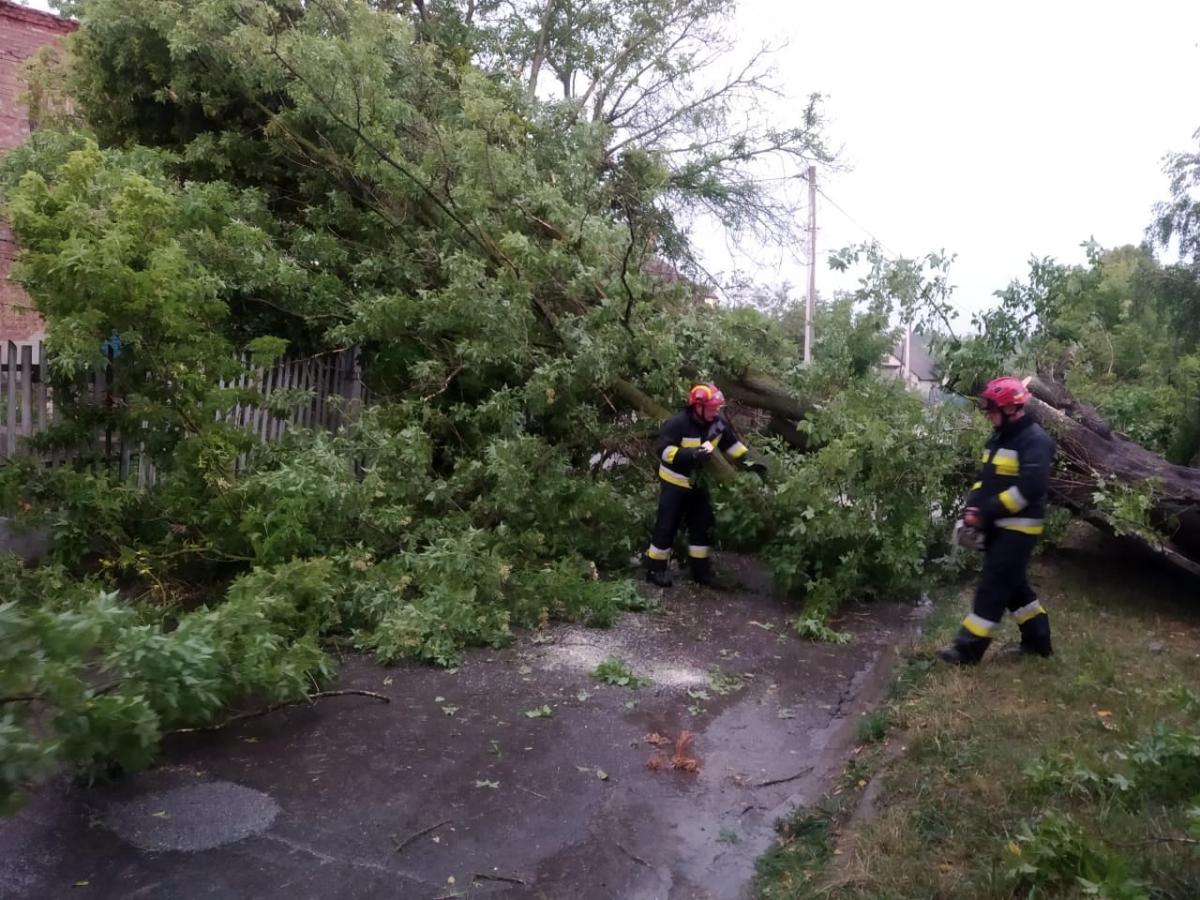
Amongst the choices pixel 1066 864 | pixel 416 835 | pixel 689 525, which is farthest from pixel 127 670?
pixel 689 525

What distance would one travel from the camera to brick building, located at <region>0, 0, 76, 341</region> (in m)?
13.8

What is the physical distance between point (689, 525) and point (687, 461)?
58 cm

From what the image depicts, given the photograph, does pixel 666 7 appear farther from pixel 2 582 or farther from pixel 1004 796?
pixel 1004 796

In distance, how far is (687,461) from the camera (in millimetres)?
6980

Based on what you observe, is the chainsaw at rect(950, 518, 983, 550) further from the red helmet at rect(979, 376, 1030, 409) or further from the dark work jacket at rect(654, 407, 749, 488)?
the dark work jacket at rect(654, 407, 749, 488)

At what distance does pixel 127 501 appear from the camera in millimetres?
5973

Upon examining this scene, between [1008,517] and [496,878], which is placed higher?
[1008,517]

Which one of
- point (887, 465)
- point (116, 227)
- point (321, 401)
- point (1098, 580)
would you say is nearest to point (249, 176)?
point (321, 401)

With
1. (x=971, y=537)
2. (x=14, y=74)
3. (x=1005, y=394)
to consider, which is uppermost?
(x=14, y=74)

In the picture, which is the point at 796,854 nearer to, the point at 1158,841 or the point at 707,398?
the point at 1158,841

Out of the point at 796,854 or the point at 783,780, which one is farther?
the point at 783,780

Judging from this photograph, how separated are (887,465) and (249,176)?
6.05m

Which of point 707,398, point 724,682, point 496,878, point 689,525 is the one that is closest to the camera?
point 496,878

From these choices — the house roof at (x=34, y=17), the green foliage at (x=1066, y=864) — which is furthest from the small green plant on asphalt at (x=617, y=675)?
the house roof at (x=34, y=17)
